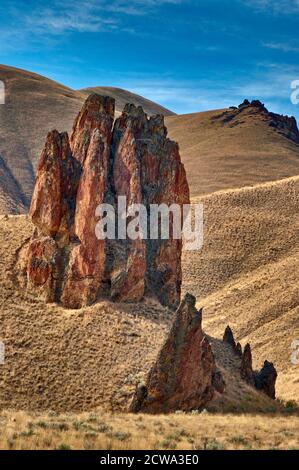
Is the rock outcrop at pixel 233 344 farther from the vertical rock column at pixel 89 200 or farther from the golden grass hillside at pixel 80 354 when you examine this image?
the vertical rock column at pixel 89 200

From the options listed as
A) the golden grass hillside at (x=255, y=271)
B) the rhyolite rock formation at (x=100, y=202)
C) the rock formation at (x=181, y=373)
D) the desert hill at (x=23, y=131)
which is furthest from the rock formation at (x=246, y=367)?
the desert hill at (x=23, y=131)

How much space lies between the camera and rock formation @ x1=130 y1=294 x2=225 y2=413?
99.0 ft

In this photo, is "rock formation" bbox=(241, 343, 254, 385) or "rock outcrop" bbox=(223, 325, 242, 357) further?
"rock outcrop" bbox=(223, 325, 242, 357)

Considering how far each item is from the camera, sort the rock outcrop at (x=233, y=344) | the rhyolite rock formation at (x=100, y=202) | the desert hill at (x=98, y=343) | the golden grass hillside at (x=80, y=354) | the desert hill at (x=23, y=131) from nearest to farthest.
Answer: the golden grass hillside at (x=80, y=354) → the desert hill at (x=98, y=343) → the rhyolite rock formation at (x=100, y=202) → the rock outcrop at (x=233, y=344) → the desert hill at (x=23, y=131)

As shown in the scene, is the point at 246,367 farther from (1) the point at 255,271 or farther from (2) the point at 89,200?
(1) the point at 255,271

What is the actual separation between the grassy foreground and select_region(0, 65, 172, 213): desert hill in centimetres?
7983

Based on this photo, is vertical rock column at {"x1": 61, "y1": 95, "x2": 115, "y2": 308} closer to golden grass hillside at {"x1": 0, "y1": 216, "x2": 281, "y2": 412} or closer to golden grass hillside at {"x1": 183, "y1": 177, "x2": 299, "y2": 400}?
golden grass hillside at {"x1": 0, "y1": 216, "x2": 281, "y2": 412}

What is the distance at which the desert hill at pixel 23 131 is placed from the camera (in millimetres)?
125500

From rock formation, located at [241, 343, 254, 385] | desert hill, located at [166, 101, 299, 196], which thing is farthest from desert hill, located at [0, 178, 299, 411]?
desert hill, located at [166, 101, 299, 196]

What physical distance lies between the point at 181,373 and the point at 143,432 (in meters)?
8.78

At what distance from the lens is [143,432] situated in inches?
870

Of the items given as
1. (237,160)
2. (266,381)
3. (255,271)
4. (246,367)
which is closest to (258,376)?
(266,381)

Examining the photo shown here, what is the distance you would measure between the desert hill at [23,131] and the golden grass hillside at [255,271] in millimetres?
37588
